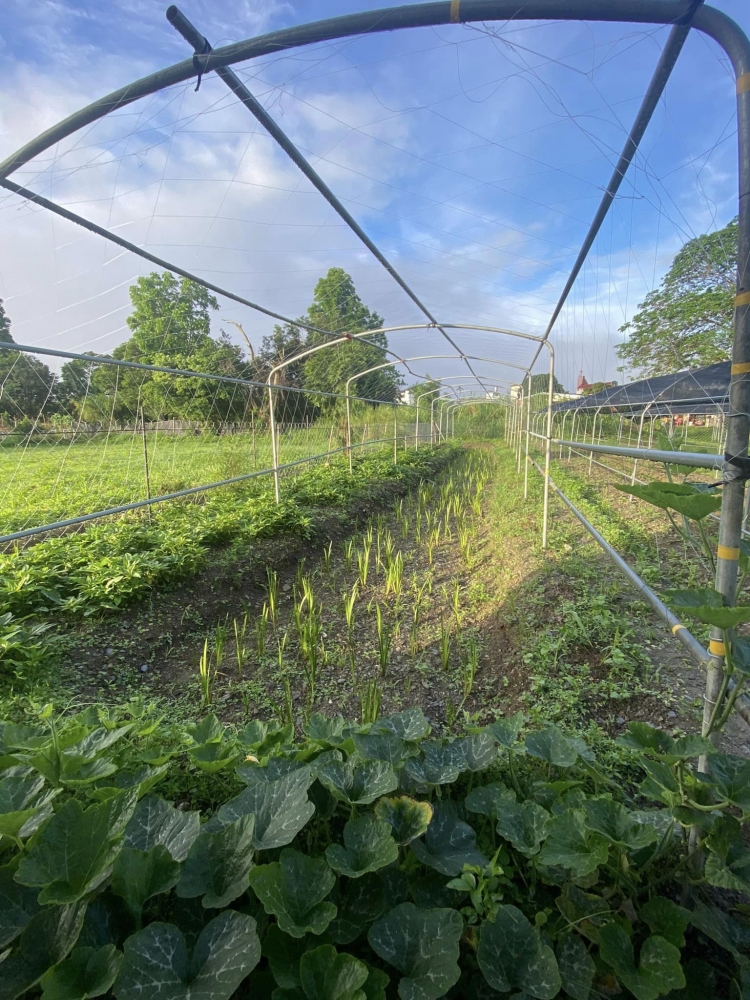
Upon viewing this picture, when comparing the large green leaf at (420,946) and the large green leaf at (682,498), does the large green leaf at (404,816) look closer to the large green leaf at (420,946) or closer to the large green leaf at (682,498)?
the large green leaf at (420,946)

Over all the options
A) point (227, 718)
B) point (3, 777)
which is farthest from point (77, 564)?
point (3, 777)

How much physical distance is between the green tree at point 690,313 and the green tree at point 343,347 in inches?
101

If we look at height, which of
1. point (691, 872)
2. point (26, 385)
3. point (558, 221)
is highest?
point (558, 221)

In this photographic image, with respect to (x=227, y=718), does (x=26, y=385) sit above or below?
above

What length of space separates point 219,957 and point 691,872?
3.01ft

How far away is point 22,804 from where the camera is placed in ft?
2.53

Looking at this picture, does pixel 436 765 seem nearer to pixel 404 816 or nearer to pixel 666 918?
pixel 404 816

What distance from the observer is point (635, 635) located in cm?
240

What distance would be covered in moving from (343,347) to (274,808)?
7.40 meters

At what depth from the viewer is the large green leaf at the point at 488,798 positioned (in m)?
0.89

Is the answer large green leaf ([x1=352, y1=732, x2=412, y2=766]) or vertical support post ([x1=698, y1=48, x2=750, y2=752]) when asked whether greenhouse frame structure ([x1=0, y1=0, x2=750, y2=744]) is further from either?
large green leaf ([x1=352, y1=732, x2=412, y2=766])

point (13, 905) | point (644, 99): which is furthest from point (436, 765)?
point (644, 99)

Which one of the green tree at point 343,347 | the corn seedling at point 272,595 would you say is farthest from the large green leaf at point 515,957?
the green tree at point 343,347

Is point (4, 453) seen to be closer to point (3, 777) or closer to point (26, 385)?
point (26, 385)
